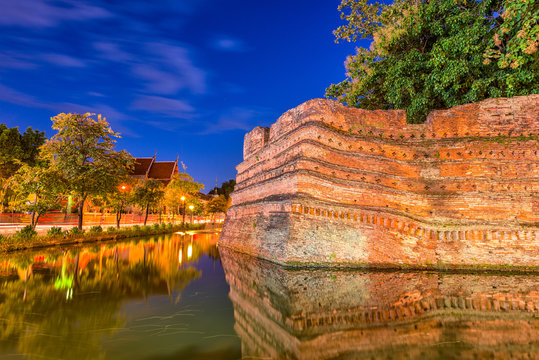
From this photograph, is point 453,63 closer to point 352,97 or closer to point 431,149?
point 431,149

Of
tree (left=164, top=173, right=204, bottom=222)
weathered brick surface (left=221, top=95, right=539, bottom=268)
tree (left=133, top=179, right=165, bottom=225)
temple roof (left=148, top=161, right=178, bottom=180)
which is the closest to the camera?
weathered brick surface (left=221, top=95, right=539, bottom=268)

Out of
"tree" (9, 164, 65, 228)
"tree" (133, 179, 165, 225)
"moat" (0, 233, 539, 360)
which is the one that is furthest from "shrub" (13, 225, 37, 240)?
"tree" (133, 179, 165, 225)

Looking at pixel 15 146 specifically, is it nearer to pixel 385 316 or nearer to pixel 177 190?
pixel 177 190

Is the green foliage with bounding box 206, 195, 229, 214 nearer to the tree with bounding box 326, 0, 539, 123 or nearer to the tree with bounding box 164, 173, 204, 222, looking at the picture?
the tree with bounding box 164, 173, 204, 222

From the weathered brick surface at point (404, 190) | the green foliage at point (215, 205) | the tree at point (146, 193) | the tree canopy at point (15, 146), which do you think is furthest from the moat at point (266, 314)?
the green foliage at point (215, 205)

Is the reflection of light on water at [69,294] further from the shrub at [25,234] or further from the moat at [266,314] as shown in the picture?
the shrub at [25,234]

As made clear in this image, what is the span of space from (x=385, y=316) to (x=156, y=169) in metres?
64.6

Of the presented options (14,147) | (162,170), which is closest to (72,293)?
(14,147)

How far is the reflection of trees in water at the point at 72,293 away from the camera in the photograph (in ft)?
15.8

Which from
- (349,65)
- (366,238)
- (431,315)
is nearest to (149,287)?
(431,315)

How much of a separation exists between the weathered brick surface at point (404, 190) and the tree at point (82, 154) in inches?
541

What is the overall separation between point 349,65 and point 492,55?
939 cm

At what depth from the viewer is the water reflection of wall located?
475 cm

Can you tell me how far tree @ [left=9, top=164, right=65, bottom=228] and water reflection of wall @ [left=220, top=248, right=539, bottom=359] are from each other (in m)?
16.1
